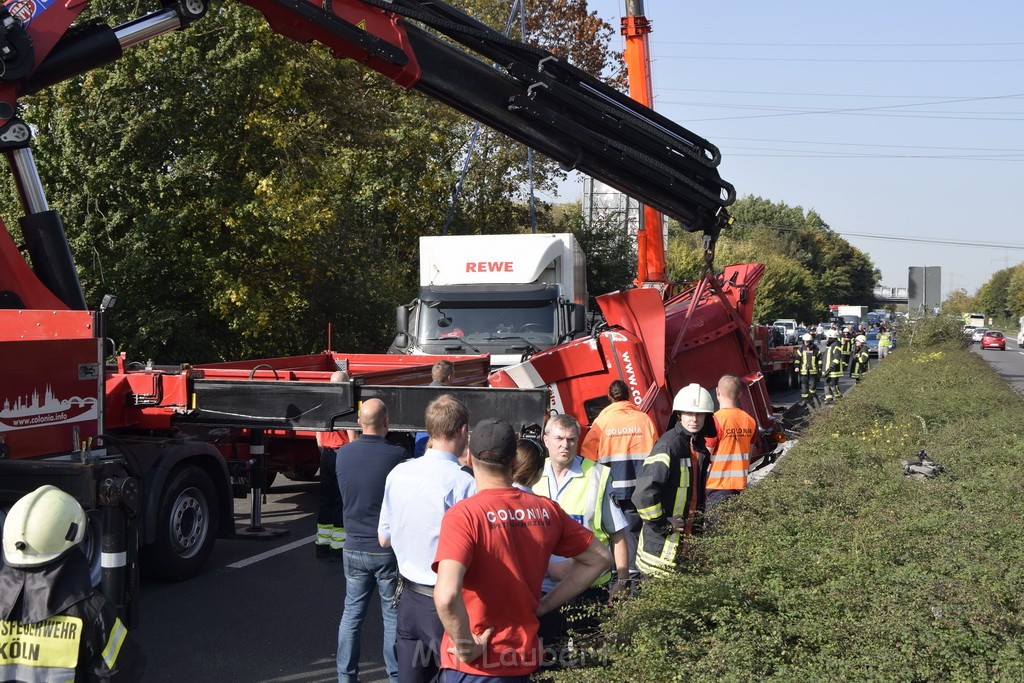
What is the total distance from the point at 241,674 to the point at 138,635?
111 centimetres

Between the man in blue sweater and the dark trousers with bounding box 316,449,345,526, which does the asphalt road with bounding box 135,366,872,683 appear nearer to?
the man in blue sweater

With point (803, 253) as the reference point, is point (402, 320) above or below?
below

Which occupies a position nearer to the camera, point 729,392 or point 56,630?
point 56,630

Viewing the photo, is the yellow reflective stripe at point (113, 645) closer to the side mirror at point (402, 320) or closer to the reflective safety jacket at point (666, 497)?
the reflective safety jacket at point (666, 497)

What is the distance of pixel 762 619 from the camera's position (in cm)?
412

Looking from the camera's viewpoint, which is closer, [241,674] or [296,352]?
[241,674]

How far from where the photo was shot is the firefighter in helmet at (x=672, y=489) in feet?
18.4

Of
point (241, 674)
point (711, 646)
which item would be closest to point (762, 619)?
point (711, 646)

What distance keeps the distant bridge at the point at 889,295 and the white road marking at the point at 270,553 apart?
140712mm

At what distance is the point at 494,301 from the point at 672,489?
813 cm

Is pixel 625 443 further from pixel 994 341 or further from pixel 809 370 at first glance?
pixel 994 341

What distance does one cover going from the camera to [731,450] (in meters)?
7.17

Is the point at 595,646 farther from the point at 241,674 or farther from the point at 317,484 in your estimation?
the point at 317,484

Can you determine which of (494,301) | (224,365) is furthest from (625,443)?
(494,301)
